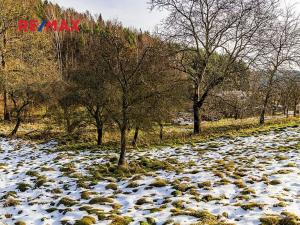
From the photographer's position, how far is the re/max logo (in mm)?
30391

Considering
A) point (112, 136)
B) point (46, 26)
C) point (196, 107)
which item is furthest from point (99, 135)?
point (46, 26)

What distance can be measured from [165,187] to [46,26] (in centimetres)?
4919

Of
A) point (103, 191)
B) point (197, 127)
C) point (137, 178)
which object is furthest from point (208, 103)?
point (103, 191)

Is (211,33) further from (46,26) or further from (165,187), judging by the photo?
(46,26)

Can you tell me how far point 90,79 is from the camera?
16.9 metres

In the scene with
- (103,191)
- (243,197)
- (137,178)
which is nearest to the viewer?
(243,197)

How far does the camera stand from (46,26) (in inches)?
2025

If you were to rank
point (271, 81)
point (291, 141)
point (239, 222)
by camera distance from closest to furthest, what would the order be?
point (239, 222)
point (291, 141)
point (271, 81)

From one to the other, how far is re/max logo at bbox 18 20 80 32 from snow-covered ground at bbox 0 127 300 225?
1948cm

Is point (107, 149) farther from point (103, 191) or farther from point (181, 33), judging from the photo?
point (181, 33)

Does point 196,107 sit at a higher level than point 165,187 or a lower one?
higher

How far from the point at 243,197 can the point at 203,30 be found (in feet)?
48.4

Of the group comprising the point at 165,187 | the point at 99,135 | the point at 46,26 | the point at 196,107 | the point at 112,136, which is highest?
the point at 46,26

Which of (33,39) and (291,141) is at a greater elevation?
(33,39)
